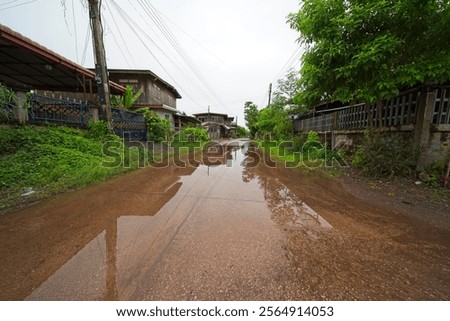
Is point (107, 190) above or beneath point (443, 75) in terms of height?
beneath

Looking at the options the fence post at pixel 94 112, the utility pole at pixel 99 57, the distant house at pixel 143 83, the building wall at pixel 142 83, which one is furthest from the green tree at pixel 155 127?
the building wall at pixel 142 83

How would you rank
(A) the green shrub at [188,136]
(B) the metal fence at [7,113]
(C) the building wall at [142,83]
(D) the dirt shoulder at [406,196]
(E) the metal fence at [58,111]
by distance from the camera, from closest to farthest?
1. (D) the dirt shoulder at [406,196]
2. (B) the metal fence at [7,113]
3. (E) the metal fence at [58,111]
4. (A) the green shrub at [188,136]
5. (C) the building wall at [142,83]

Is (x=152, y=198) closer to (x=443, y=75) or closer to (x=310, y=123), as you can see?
(x=443, y=75)

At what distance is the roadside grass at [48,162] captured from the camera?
15.1ft

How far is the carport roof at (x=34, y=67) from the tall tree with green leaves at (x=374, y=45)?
9.48 meters

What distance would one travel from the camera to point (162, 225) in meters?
3.26

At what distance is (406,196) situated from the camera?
467cm

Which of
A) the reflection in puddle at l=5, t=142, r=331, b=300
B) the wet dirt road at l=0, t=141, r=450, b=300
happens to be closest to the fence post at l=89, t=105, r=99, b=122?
the reflection in puddle at l=5, t=142, r=331, b=300

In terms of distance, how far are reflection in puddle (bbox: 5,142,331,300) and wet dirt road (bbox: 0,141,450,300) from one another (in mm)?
15

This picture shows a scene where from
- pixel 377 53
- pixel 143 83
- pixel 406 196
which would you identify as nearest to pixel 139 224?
pixel 406 196

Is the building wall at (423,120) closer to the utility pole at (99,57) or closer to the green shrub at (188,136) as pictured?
the utility pole at (99,57)

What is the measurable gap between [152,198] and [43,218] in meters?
1.87

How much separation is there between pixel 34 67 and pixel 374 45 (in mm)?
13977
